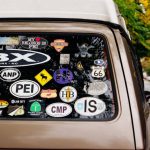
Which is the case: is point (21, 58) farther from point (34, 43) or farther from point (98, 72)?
point (98, 72)

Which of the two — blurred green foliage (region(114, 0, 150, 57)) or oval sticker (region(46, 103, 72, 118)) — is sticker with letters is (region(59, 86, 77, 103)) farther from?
blurred green foliage (region(114, 0, 150, 57))

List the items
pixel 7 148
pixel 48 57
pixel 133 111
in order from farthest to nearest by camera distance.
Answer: pixel 48 57, pixel 133 111, pixel 7 148

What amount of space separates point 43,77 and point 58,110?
0.86 feet

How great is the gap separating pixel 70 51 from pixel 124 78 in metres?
0.40

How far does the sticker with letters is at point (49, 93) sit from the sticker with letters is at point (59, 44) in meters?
0.31

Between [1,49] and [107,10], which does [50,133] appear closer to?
[1,49]

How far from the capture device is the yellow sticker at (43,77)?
3561mm

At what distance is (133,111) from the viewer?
11.1 ft

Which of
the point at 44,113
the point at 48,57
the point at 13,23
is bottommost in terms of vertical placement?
the point at 44,113

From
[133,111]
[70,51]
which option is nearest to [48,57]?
[70,51]

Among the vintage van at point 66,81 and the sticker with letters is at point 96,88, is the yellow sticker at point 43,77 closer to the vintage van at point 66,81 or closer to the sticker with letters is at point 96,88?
the vintage van at point 66,81

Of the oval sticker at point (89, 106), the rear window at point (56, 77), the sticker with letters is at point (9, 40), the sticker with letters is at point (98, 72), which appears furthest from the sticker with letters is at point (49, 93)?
the sticker with letters is at point (9, 40)

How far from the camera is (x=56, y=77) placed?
3.59m

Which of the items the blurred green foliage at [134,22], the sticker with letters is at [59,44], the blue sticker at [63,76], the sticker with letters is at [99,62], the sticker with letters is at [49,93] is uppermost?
the blurred green foliage at [134,22]
